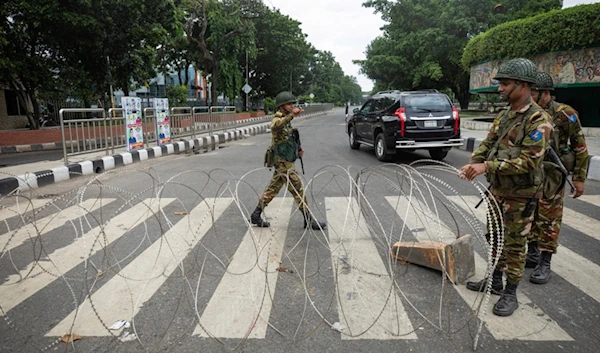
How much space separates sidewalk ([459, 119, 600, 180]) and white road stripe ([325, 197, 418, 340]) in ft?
20.4

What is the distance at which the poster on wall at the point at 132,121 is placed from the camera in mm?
11438

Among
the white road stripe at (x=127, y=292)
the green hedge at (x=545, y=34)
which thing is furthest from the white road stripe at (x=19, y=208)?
the green hedge at (x=545, y=34)

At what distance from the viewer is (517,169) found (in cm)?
275

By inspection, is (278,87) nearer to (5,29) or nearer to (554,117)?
(5,29)

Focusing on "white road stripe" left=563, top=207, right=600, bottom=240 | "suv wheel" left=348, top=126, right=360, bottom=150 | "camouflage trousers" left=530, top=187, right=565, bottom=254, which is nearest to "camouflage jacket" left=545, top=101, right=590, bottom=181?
"camouflage trousers" left=530, top=187, right=565, bottom=254

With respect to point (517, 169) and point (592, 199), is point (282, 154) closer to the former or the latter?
point (517, 169)

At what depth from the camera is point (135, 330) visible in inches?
109

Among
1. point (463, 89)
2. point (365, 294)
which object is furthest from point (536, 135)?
point (463, 89)

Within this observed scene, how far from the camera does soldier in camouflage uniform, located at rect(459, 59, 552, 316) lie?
2742mm

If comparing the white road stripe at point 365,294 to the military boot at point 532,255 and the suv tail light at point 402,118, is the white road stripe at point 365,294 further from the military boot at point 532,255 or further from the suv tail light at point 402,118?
the suv tail light at point 402,118

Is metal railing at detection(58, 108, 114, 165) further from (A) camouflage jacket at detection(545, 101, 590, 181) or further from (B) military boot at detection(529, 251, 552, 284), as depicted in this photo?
(B) military boot at detection(529, 251, 552, 284)

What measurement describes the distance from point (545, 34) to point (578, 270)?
552 inches

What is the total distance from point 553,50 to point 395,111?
9.06 metres

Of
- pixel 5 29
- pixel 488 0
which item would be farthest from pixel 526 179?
pixel 488 0
